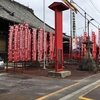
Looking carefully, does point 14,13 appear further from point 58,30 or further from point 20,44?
point 58,30

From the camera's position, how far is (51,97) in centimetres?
873

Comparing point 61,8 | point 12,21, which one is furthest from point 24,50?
point 61,8

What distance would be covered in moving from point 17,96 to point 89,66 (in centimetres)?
1164

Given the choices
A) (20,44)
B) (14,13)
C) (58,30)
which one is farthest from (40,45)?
(14,13)

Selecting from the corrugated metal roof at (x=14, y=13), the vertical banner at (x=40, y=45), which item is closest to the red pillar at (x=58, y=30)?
the vertical banner at (x=40, y=45)

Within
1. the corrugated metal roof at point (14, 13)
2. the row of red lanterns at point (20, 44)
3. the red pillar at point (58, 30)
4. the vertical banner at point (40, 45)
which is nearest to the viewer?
the red pillar at point (58, 30)

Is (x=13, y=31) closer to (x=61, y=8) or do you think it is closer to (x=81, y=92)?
(x=61, y=8)

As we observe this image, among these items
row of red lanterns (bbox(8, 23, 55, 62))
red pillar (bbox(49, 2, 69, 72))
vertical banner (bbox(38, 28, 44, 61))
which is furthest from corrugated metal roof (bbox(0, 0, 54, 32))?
red pillar (bbox(49, 2, 69, 72))

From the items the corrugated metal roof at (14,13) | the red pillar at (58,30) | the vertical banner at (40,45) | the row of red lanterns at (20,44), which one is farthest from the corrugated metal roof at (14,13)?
the red pillar at (58,30)

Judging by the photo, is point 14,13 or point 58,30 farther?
point 14,13

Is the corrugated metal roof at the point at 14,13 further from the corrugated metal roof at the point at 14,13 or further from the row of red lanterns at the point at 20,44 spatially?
the row of red lanterns at the point at 20,44

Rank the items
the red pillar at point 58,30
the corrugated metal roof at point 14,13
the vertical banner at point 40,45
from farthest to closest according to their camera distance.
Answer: the corrugated metal roof at point 14,13, the vertical banner at point 40,45, the red pillar at point 58,30

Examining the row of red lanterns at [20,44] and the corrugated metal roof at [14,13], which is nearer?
the row of red lanterns at [20,44]

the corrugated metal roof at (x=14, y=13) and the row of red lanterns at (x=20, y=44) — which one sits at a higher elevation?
the corrugated metal roof at (x=14, y=13)
